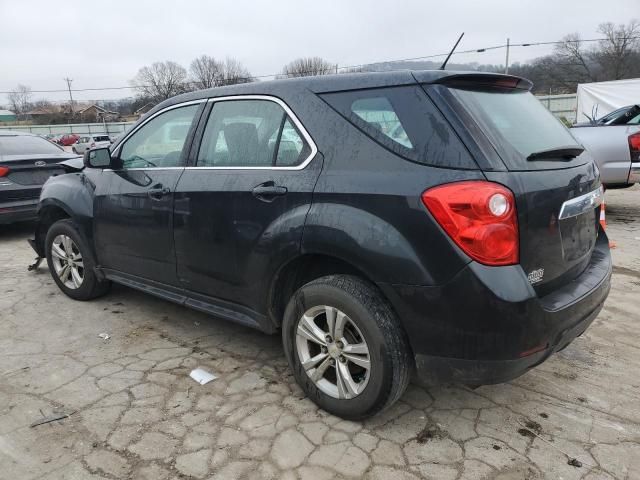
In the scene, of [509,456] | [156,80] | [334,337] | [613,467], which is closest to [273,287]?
[334,337]

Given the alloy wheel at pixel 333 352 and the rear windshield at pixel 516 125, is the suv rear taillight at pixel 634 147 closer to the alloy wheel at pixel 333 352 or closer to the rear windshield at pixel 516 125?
the rear windshield at pixel 516 125

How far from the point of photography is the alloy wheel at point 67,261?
4348 millimetres

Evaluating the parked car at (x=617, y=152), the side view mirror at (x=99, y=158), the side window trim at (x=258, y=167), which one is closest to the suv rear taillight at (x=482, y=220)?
the side window trim at (x=258, y=167)

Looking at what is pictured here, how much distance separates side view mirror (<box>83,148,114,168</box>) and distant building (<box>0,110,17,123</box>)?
263ft

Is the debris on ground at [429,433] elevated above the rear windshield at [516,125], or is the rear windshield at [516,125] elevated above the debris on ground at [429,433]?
the rear windshield at [516,125]

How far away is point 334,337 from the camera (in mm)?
2539

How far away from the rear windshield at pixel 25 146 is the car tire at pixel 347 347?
248 inches

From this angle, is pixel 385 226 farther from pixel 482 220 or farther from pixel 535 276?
pixel 535 276

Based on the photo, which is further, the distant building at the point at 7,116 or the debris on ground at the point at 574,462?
the distant building at the point at 7,116

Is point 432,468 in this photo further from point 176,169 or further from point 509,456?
point 176,169

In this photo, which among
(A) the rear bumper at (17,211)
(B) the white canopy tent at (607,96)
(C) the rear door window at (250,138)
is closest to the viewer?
(C) the rear door window at (250,138)

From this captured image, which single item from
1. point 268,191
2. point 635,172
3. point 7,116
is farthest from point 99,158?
point 7,116

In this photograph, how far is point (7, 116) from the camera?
71188mm

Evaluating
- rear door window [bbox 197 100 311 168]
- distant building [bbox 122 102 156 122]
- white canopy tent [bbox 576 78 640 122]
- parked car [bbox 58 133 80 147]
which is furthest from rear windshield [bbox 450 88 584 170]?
distant building [bbox 122 102 156 122]
